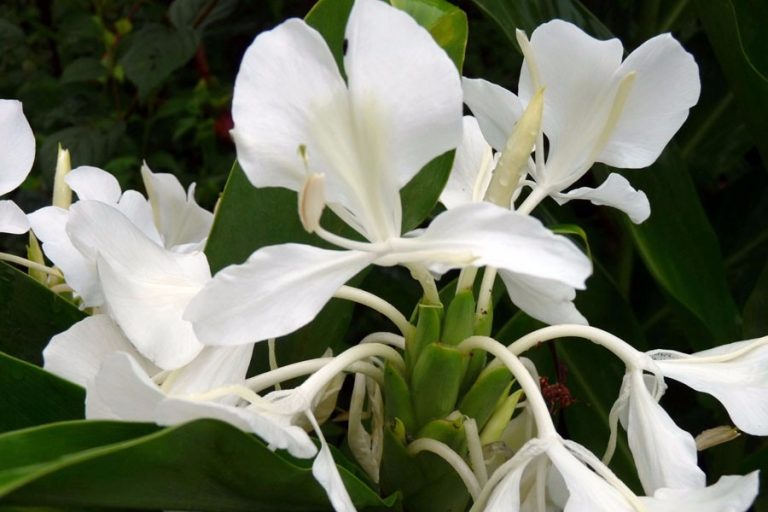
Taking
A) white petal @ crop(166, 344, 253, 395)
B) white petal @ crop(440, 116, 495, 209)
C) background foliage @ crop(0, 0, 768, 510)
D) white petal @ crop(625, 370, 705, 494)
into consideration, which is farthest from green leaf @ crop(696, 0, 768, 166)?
white petal @ crop(166, 344, 253, 395)

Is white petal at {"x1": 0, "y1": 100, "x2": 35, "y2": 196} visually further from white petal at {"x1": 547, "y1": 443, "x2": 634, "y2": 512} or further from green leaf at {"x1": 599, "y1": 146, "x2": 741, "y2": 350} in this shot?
green leaf at {"x1": 599, "y1": 146, "x2": 741, "y2": 350}

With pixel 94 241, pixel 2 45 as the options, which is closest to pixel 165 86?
pixel 2 45

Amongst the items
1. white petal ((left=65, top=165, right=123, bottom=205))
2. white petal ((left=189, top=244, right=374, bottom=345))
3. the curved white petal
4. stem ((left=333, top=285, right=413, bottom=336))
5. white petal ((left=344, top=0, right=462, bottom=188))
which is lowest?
white petal ((left=65, top=165, right=123, bottom=205))

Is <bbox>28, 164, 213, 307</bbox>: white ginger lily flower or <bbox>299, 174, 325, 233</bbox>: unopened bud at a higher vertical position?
<bbox>299, 174, 325, 233</bbox>: unopened bud

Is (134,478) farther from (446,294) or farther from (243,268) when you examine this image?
(446,294)

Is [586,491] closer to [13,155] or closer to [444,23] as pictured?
[444,23]

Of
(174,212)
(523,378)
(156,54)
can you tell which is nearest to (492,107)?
(523,378)
